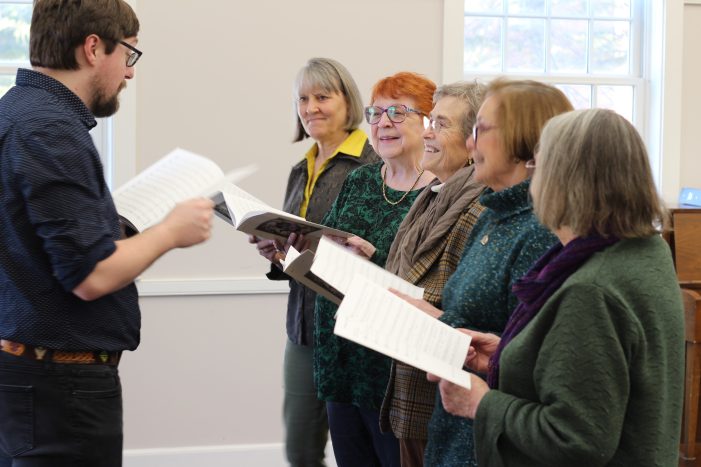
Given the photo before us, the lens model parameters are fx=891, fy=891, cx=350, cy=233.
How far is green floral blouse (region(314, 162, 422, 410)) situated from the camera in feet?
A: 8.41

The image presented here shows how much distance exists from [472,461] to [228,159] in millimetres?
2586

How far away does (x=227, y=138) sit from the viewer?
413 cm

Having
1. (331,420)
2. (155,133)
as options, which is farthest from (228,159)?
(331,420)

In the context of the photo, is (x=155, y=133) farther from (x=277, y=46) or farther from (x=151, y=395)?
(x=151, y=395)

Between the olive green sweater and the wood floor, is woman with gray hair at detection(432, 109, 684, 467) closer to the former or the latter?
the olive green sweater

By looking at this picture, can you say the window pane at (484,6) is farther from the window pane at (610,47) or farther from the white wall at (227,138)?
the window pane at (610,47)

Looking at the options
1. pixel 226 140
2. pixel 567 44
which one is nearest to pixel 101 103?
pixel 226 140

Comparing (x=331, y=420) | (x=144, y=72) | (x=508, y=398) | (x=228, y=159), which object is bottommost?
(x=331, y=420)

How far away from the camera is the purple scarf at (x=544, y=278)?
1444 mm

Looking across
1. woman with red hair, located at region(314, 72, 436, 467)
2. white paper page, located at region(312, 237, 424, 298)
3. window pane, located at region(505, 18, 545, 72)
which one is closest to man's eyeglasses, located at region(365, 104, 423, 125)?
woman with red hair, located at region(314, 72, 436, 467)

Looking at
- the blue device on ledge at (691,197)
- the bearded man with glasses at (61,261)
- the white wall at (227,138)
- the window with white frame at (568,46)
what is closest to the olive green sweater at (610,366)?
the bearded man with glasses at (61,261)

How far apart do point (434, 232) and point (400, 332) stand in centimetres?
70

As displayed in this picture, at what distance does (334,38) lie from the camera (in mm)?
4176

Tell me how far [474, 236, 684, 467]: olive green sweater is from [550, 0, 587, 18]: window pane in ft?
11.0
